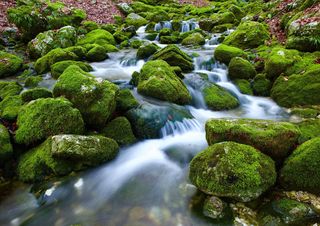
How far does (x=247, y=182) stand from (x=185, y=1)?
101 feet

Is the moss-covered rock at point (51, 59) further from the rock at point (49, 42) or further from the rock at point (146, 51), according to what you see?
the rock at point (146, 51)

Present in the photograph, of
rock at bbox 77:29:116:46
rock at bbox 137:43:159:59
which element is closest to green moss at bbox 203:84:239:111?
rock at bbox 137:43:159:59

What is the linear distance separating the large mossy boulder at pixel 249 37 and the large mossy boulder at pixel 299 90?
4577mm

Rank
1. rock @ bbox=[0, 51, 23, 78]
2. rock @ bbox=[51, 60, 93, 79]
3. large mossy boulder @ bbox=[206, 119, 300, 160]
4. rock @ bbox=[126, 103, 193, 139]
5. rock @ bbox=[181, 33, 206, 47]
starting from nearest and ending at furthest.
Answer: large mossy boulder @ bbox=[206, 119, 300, 160], rock @ bbox=[126, 103, 193, 139], rock @ bbox=[51, 60, 93, 79], rock @ bbox=[0, 51, 23, 78], rock @ bbox=[181, 33, 206, 47]

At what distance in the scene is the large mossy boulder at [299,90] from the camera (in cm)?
836

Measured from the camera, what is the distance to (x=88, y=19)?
66.3ft

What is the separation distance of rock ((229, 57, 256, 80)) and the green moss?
1.22 meters

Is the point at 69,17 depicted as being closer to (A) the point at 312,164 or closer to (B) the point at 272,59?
(B) the point at 272,59

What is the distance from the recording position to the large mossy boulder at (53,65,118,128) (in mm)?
6855

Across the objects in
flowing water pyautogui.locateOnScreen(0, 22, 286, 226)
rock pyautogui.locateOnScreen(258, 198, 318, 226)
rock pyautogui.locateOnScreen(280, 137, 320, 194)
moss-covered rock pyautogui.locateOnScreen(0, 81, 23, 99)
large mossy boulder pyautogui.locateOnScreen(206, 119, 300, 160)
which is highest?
moss-covered rock pyautogui.locateOnScreen(0, 81, 23, 99)

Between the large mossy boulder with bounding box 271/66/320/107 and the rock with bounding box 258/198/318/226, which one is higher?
the large mossy boulder with bounding box 271/66/320/107

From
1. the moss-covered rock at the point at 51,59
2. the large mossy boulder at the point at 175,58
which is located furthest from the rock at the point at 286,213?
the moss-covered rock at the point at 51,59

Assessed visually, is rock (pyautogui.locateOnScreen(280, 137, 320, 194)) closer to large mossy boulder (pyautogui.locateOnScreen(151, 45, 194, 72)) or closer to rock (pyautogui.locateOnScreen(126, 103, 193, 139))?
rock (pyautogui.locateOnScreen(126, 103, 193, 139))

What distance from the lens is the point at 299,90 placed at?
8656 millimetres
